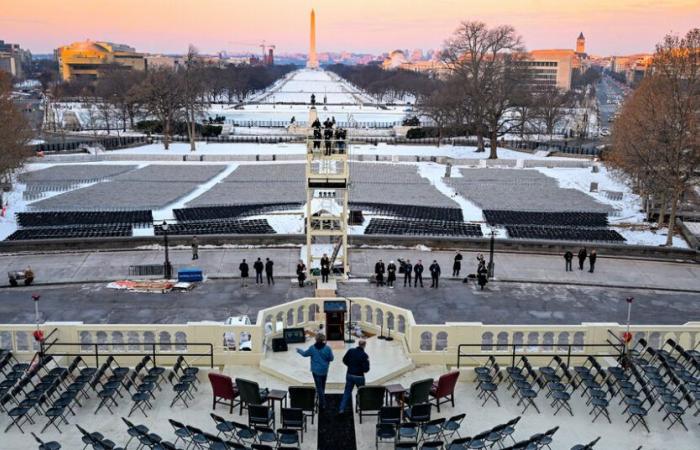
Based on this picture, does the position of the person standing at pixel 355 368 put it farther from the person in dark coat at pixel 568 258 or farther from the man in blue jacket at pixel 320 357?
the person in dark coat at pixel 568 258

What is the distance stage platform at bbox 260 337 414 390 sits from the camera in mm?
15938

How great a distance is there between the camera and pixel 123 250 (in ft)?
111

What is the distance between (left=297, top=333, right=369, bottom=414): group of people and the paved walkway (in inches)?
643

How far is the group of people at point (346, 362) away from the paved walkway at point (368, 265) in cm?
1633

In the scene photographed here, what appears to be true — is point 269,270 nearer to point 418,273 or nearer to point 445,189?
point 418,273

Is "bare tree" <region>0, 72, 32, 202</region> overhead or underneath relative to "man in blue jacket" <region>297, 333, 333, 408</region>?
overhead

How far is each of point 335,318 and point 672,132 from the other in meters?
27.6

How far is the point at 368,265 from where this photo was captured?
105 feet

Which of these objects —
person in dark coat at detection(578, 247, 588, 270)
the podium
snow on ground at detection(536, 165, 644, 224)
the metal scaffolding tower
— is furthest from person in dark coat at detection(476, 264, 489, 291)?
snow on ground at detection(536, 165, 644, 224)

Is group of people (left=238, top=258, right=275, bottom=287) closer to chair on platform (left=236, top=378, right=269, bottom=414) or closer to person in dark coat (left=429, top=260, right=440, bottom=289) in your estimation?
person in dark coat (left=429, top=260, right=440, bottom=289)

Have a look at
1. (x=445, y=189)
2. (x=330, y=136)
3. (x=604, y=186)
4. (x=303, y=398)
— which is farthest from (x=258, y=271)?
(x=604, y=186)

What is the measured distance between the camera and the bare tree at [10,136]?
139 ft

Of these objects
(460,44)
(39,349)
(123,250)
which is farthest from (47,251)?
(460,44)

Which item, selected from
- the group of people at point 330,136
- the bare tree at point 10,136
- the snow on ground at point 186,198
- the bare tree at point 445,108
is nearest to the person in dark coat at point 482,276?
the group of people at point 330,136
